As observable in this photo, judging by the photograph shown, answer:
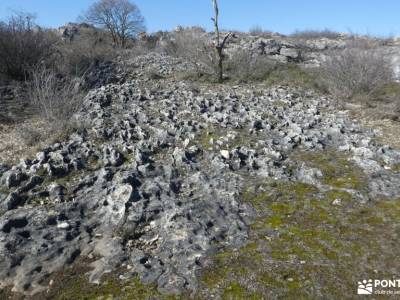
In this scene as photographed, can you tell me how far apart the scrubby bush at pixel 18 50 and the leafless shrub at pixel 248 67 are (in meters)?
7.44

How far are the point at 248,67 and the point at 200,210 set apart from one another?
11308 millimetres

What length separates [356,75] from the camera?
13.0 meters

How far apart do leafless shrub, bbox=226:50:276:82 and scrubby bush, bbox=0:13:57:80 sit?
7.44 meters

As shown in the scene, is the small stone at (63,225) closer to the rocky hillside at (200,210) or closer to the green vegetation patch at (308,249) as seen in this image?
the rocky hillside at (200,210)

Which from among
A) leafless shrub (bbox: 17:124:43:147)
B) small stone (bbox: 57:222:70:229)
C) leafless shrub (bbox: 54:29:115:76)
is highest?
leafless shrub (bbox: 54:29:115:76)

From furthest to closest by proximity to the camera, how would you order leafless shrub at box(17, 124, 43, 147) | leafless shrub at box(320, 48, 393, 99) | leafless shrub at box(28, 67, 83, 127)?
leafless shrub at box(320, 48, 393, 99), leafless shrub at box(28, 67, 83, 127), leafless shrub at box(17, 124, 43, 147)

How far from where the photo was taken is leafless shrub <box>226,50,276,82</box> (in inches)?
617

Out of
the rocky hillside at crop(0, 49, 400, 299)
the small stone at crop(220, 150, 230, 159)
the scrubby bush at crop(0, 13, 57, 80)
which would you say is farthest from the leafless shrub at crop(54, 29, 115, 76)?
the small stone at crop(220, 150, 230, 159)

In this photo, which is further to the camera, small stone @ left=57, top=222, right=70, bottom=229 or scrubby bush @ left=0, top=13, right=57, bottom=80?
scrubby bush @ left=0, top=13, right=57, bottom=80

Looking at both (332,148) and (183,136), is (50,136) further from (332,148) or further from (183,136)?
(332,148)

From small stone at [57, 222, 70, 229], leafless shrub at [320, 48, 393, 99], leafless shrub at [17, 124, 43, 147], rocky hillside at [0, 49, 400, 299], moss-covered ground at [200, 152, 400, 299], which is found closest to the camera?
moss-covered ground at [200, 152, 400, 299]

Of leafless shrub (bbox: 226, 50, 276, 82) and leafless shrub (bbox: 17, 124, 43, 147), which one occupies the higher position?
leafless shrub (bbox: 226, 50, 276, 82)

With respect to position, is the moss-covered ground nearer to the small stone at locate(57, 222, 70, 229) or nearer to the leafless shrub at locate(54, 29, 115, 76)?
the small stone at locate(57, 222, 70, 229)

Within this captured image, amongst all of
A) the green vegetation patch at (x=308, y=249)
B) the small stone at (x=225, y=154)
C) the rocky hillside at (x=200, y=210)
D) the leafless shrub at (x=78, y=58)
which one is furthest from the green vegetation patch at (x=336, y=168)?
the leafless shrub at (x=78, y=58)
